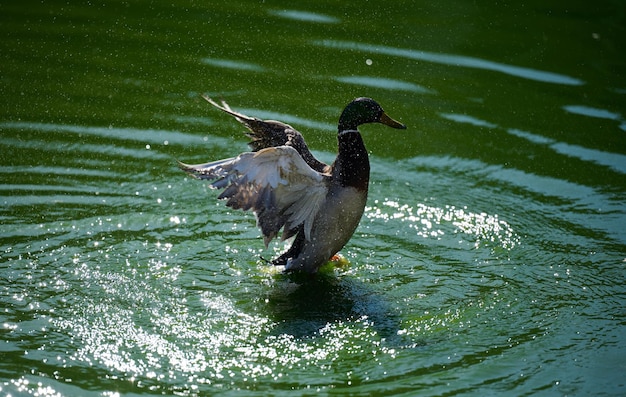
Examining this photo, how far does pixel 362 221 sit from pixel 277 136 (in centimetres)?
93

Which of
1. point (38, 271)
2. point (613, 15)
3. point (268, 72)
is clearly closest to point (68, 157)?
point (38, 271)

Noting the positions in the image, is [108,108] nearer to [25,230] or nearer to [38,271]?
[25,230]

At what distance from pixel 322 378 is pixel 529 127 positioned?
14.2ft

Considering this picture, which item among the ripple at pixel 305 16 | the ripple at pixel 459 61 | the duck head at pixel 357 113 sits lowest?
the duck head at pixel 357 113

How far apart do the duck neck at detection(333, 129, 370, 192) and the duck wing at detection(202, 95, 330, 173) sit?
19 centimetres

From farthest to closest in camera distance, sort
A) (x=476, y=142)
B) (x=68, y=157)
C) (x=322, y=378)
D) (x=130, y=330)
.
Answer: (x=476, y=142) → (x=68, y=157) → (x=130, y=330) → (x=322, y=378)

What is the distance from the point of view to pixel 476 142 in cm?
814

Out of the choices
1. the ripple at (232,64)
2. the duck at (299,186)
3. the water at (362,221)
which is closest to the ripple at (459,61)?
the water at (362,221)

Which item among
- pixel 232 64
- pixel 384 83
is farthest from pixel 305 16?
pixel 384 83

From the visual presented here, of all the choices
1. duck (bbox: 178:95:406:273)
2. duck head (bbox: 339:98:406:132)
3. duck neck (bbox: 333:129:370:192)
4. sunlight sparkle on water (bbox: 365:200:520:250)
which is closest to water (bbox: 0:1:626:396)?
sunlight sparkle on water (bbox: 365:200:520:250)

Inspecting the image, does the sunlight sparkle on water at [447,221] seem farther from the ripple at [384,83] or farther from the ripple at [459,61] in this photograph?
the ripple at [459,61]

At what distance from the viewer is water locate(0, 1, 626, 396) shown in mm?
4996

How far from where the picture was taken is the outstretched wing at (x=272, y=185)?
5.46 m

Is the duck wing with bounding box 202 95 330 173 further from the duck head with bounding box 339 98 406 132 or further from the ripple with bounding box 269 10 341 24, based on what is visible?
the ripple with bounding box 269 10 341 24
